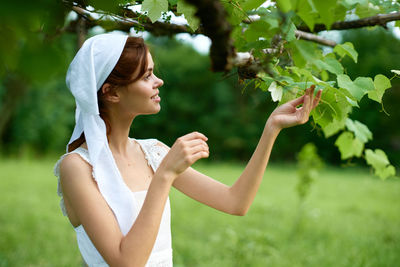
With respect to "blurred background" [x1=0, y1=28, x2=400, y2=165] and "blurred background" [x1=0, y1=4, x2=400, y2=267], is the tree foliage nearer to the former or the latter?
"blurred background" [x1=0, y1=4, x2=400, y2=267]

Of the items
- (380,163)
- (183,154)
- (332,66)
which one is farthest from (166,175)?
(380,163)

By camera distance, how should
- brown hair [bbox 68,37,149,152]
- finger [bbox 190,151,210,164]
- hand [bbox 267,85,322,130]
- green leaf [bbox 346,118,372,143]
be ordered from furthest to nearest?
green leaf [bbox 346,118,372,143]
brown hair [bbox 68,37,149,152]
hand [bbox 267,85,322,130]
finger [bbox 190,151,210,164]

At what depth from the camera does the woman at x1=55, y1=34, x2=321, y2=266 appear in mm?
1292

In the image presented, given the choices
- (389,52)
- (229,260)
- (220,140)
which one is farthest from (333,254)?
(220,140)

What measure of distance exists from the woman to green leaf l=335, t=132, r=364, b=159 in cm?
101

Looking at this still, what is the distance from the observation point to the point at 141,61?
1.56 meters

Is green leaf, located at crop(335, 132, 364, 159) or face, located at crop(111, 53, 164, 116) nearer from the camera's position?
face, located at crop(111, 53, 164, 116)

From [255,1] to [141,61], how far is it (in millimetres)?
609

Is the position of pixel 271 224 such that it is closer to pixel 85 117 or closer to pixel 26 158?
pixel 85 117

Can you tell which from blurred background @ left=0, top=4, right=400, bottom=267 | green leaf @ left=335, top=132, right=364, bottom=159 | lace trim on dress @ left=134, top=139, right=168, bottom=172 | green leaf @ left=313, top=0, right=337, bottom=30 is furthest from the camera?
green leaf @ left=335, top=132, right=364, bottom=159

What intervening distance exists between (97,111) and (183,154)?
459 millimetres

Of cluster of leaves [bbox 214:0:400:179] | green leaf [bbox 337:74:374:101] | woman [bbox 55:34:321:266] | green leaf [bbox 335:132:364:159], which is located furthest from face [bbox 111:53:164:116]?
green leaf [bbox 335:132:364:159]

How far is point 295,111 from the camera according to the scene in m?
1.44

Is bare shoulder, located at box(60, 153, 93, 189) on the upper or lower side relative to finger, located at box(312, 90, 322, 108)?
lower
